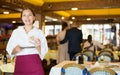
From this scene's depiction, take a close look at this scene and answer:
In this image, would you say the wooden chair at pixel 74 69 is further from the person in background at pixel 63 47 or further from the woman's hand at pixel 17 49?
the person in background at pixel 63 47

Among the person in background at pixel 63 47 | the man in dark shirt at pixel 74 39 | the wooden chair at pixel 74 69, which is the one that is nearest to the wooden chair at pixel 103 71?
the wooden chair at pixel 74 69

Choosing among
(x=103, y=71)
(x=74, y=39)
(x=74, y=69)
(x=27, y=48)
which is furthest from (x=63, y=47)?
(x=27, y=48)

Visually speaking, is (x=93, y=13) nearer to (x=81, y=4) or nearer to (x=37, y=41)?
(x=81, y=4)

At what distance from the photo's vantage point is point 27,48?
8.13 ft

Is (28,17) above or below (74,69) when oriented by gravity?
above

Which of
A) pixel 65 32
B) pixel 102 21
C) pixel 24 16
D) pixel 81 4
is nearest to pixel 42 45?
pixel 24 16

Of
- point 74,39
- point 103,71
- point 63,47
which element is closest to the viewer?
point 103,71

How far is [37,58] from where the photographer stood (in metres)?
2.49

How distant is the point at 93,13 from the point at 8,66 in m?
13.1

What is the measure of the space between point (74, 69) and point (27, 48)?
1.51 m

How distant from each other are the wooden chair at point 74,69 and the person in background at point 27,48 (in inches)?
53.0

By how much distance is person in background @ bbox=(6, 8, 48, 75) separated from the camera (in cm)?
245

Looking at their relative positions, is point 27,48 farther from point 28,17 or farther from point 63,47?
point 63,47

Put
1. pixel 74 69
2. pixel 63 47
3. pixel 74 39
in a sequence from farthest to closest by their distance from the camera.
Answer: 1. pixel 63 47
2. pixel 74 39
3. pixel 74 69
